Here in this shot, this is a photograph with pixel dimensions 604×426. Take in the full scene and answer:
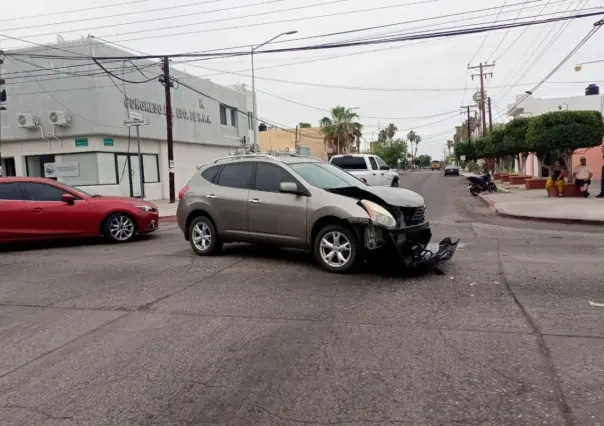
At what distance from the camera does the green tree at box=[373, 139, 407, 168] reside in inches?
4373

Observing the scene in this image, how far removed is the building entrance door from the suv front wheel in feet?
64.0

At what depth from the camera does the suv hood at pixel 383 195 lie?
7.27 m

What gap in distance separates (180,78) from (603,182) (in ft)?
70.5

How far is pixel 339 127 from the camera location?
68.9m

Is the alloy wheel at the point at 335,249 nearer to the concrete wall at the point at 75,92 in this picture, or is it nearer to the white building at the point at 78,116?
the white building at the point at 78,116

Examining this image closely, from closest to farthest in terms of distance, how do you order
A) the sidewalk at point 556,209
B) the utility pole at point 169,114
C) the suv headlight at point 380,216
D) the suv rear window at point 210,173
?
1. the suv headlight at point 380,216
2. the suv rear window at point 210,173
3. the sidewalk at point 556,209
4. the utility pole at point 169,114

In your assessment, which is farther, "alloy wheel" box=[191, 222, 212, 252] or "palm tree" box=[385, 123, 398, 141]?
"palm tree" box=[385, 123, 398, 141]

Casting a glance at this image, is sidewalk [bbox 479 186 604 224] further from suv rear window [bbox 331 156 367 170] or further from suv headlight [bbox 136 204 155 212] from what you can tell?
suv headlight [bbox 136 204 155 212]

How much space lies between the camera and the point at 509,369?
4078 mm

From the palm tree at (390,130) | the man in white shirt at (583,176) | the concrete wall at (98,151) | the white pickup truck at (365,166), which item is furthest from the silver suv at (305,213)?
the palm tree at (390,130)

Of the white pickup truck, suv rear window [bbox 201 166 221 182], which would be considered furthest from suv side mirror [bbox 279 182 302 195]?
the white pickup truck

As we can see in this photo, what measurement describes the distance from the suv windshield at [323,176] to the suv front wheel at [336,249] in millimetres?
773

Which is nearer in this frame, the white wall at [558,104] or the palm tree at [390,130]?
the white wall at [558,104]

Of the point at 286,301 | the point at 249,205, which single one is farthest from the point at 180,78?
the point at 286,301
